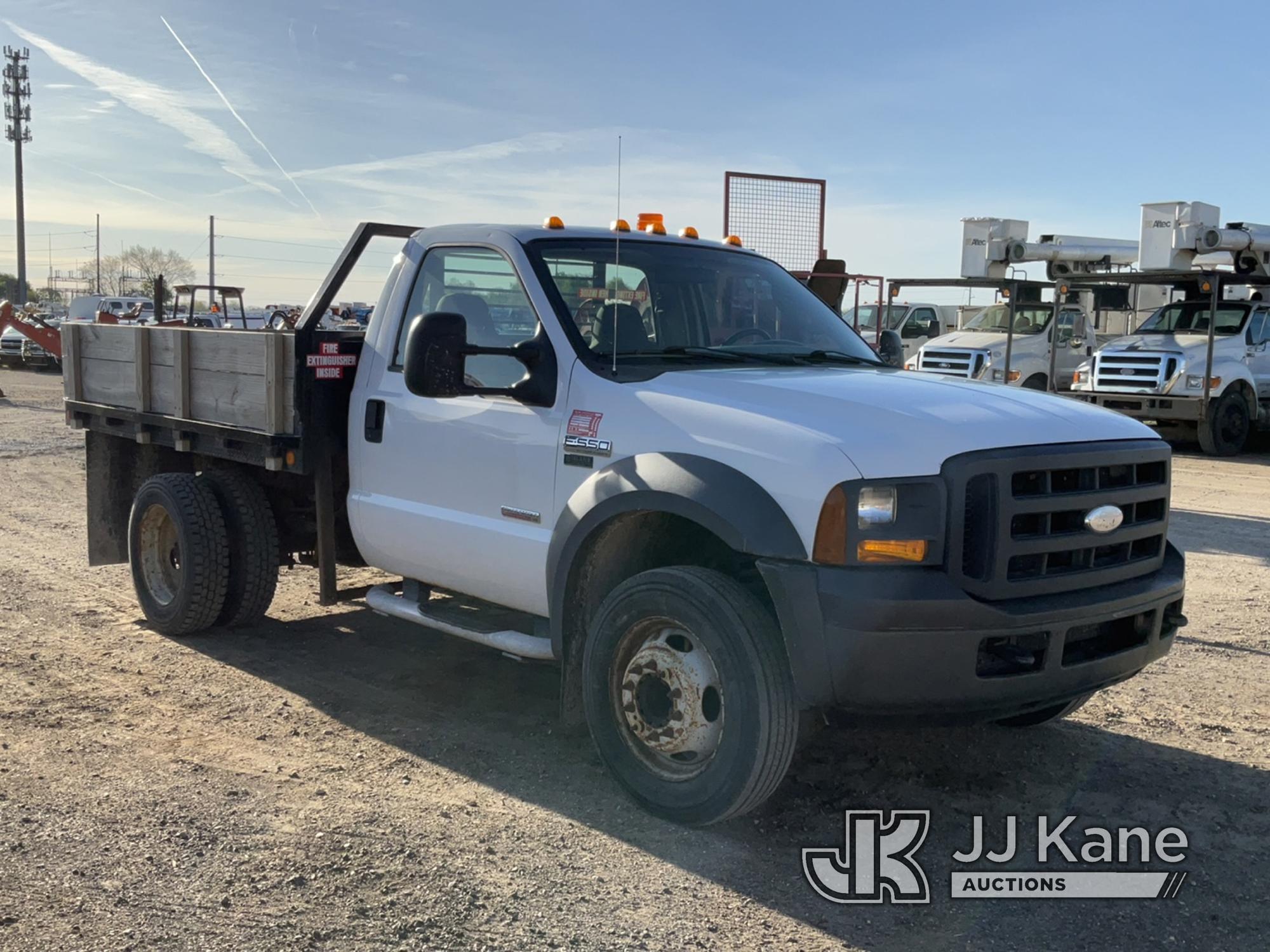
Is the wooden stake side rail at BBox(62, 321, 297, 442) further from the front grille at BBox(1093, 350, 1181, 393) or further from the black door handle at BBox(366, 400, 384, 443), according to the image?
the front grille at BBox(1093, 350, 1181, 393)

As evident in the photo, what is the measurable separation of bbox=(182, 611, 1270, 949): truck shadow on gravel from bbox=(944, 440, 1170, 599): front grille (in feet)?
3.04

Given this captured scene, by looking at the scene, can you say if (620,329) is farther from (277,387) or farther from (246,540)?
(246,540)

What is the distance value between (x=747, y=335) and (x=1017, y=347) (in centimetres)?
1585

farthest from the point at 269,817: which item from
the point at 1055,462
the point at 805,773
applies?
the point at 1055,462

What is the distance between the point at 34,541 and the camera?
9.12 m

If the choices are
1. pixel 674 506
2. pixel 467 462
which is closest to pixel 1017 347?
pixel 467 462

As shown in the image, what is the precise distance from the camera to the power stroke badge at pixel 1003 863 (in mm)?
3779

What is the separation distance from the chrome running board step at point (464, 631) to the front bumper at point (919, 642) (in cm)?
128

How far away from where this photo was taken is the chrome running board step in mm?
4766

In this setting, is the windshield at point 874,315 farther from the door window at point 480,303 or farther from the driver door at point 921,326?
the door window at point 480,303

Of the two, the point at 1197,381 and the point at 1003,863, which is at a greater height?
the point at 1197,381

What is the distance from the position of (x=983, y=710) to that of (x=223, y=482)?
4.25 meters

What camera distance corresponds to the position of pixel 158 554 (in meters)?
6.83

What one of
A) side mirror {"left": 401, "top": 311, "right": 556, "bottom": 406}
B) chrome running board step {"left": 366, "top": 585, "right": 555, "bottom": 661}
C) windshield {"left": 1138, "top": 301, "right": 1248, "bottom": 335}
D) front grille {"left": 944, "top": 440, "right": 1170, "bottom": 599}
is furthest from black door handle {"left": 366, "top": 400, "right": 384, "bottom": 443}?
windshield {"left": 1138, "top": 301, "right": 1248, "bottom": 335}
